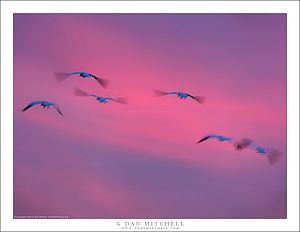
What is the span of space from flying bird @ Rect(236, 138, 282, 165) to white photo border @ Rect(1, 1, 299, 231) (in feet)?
0.28

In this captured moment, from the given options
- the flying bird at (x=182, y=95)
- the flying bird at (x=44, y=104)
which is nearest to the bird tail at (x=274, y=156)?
the flying bird at (x=182, y=95)

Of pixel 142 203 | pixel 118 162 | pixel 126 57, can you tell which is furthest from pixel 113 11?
pixel 142 203

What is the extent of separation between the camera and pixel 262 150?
3.85 metres

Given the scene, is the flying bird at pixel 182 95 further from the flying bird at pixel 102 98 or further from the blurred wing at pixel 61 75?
the blurred wing at pixel 61 75

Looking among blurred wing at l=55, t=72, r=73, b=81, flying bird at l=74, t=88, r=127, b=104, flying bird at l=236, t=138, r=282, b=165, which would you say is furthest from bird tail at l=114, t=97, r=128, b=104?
flying bird at l=236, t=138, r=282, b=165

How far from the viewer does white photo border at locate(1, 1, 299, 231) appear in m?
3.83

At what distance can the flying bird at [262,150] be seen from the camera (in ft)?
12.6

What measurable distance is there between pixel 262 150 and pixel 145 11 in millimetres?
1172

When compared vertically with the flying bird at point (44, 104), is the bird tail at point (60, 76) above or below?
above

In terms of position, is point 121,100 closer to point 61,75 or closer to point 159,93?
point 159,93

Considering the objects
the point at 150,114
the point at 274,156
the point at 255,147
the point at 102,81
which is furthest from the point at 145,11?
the point at 274,156

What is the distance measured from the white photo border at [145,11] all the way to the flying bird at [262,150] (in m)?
0.09

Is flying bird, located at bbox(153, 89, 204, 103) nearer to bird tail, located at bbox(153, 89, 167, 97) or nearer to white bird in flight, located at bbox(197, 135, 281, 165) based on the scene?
bird tail, located at bbox(153, 89, 167, 97)

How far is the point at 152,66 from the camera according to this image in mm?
Result: 3869
